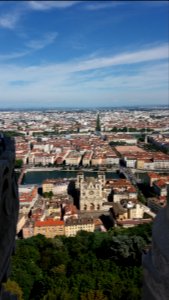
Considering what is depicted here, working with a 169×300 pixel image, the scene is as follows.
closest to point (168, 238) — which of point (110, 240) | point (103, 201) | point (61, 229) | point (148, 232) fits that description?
point (110, 240)

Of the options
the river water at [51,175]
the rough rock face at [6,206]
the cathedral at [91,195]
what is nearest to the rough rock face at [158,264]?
the rough rock face at [6,206]

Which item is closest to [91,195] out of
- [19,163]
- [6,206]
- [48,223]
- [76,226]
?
[76,226]

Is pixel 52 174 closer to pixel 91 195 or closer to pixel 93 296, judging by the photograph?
pixel 91 195

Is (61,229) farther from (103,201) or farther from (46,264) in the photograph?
(103,201)

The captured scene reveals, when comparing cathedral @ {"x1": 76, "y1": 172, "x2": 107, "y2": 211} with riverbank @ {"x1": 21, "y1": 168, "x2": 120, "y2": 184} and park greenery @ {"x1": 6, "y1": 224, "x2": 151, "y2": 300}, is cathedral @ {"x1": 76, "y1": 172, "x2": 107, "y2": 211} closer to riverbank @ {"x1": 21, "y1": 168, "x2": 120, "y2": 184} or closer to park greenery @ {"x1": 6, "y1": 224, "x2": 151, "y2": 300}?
park greenery @ {"x1": 6, "y1": 224, "x2": 151, "y2": 300}

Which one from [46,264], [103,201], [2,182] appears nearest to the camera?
[2,182]

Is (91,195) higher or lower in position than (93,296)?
lower

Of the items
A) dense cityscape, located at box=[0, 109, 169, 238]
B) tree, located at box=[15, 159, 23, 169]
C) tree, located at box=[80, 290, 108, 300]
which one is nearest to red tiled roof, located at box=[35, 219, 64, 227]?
dense cityscape, located at box=[0, 109, 169, 238]
